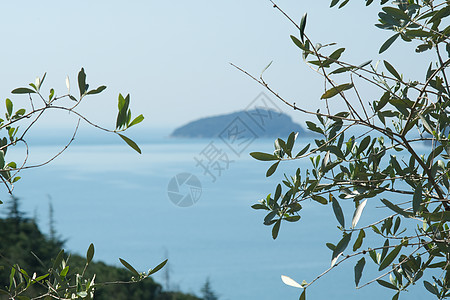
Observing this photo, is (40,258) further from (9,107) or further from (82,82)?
(82,82)

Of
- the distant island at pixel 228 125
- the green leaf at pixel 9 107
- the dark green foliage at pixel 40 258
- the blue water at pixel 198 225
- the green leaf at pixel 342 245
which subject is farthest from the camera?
the blue water at pixel 198 225

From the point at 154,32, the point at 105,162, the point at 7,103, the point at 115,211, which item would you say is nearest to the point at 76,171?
→ the point at 105,162

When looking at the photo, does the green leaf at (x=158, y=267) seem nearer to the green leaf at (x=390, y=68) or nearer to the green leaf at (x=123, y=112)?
the green leaf at (x=123, y=112)

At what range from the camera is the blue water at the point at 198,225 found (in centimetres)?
970

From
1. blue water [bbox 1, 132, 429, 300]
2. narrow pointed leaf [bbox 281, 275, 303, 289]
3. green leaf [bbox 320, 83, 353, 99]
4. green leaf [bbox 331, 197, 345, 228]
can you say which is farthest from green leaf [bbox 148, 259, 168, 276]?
blue water [bbox 1, 132, 429, 300]

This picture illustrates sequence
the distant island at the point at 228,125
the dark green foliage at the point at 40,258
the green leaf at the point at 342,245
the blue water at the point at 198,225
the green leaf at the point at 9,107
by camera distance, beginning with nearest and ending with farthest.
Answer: the green leaf at the point at 342,245
the green leaf at the point at 9,107
the dark green foliage at the point at 40,258
the distant island at the point at 228,125
the blue water at the point at 198,225

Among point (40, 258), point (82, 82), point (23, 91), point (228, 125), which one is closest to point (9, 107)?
point (23, 91)

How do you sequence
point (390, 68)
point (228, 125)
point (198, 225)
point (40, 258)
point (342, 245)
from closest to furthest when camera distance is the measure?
1. point (342, 245)
2. point (390, 68)
3. point (40, 258)
4. point (228, 125)
5. point (198, 225)

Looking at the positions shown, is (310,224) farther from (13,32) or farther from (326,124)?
(326,124)

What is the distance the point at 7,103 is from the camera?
1.04 m

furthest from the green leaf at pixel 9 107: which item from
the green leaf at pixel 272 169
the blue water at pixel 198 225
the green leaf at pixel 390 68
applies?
the blue water at pixel 198 225

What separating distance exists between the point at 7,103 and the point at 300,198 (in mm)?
654

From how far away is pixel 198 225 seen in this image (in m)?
12.0

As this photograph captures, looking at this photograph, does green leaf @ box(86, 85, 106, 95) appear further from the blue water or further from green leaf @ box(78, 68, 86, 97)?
the blue water
